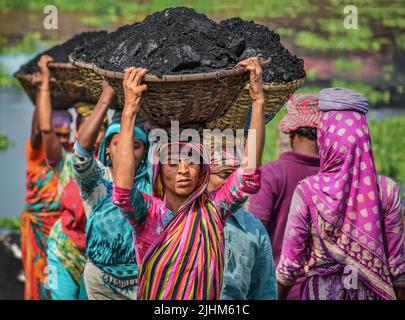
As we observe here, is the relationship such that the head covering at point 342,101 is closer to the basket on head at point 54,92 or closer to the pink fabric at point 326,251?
the pink fabric at point 326,251

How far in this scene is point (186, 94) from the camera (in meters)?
3.47

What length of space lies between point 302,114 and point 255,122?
1073 millimetres


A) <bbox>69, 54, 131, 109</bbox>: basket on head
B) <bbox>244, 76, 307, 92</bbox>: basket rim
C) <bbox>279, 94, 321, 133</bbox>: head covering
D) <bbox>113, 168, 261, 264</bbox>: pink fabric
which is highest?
<bbox>69, 54, 131, 109</bbox>: basket on head

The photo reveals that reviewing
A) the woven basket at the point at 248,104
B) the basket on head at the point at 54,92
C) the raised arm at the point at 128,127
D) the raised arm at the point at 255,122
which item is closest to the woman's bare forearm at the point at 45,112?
the basket on head at the point at 54,92

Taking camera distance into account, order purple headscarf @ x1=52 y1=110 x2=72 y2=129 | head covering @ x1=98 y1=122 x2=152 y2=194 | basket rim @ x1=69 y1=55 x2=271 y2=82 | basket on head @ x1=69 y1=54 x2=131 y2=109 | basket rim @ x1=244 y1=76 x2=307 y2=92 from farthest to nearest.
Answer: purple headscarf @ x1=52 y1=110 x2=72 y2=129, head covering @ x1=98 y1=122 x2=152 y2=194, basket on head @ x1=69 y1=54 x2=131 y2=109, basket rim @ x1=244 y1=76 x2=307 y2=92, basket rim @ x1=69 y1=55 x2=271 y2=82

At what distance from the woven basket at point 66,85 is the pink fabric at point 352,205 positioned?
158 cm

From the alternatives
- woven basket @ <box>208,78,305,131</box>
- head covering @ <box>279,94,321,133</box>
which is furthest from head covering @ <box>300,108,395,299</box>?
head covering @ <box>279,94,321,133</box>

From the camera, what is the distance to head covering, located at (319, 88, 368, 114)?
13.1ft

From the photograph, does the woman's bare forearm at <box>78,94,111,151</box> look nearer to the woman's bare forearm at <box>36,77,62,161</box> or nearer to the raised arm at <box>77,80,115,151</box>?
the raised arm at <box>77,80,115,151</box>

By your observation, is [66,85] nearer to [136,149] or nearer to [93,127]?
[136,149]

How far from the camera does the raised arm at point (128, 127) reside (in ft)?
11.2

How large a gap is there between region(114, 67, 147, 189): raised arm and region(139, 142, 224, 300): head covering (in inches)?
9.1

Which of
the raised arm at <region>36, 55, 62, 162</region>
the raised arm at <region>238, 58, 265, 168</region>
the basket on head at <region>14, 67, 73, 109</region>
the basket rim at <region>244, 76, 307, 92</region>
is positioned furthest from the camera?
the basket on head at <region>14, 67, 73, 109</region>
